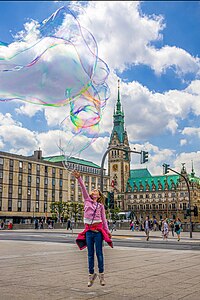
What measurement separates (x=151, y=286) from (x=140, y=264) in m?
4.57

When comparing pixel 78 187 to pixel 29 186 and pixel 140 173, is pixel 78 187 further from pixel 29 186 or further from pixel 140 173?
pixel 140 173

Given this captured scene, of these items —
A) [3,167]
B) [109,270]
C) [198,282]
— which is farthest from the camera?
[3,167]

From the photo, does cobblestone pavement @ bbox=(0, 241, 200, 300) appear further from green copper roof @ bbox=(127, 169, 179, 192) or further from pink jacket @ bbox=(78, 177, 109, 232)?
green copper roof @ bbox=(127, 169, 179, 192)

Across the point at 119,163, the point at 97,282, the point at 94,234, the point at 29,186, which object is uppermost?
the point at 119,163

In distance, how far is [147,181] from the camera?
175 m

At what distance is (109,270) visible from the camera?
11.3 m

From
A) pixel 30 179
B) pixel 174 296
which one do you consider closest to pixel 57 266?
pixel 174 296

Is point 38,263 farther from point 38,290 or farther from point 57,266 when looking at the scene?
point 38,290

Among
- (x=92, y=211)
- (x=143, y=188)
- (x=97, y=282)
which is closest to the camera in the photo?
(x=92, y=211)

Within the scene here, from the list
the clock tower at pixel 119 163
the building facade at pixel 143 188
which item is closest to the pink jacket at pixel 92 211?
the building facade at pixel 143 188

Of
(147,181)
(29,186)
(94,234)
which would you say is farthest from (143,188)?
(94,234)

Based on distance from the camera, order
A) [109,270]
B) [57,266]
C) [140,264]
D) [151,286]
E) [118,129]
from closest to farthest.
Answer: [151,286] < [109,270] < [57,266] < [140,264] < [118,129]

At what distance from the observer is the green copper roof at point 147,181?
545 feet

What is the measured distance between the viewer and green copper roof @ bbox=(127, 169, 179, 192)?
545 feet
